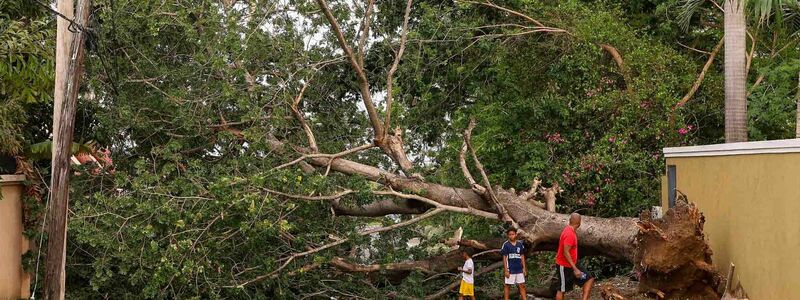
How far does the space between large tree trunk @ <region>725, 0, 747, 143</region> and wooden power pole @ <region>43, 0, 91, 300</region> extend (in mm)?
9448

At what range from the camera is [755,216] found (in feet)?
36.8

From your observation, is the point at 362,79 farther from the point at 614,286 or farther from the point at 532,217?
the point at 614,286

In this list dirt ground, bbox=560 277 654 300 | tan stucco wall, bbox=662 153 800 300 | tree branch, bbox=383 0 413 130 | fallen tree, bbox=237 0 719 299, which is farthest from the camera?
tree branch, bbox=383 0 413 130

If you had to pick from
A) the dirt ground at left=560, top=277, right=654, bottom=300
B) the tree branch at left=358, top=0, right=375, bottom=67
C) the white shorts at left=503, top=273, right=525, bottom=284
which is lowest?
the dirt ground at left=560, top=277, right=654, bottom=300

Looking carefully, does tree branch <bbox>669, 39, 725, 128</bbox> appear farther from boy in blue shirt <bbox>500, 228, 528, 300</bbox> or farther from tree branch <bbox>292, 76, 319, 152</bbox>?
tree branch <bbox>292, 76, 319, 152</bbox>

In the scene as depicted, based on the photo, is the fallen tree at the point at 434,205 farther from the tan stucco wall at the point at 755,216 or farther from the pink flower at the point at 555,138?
the pink flower at the point at 555,138

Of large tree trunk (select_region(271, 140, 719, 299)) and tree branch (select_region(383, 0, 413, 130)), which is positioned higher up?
tree branch (select_region(383, 0, 413, 130))

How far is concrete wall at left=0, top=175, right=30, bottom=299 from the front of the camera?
53.8 ft

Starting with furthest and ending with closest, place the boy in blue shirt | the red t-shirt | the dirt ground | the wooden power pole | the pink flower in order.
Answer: the pink flower, the dirt ground, the boy in blue shirt, the red t-shirt, the wooden power pole

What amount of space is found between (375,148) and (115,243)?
469 centimetres

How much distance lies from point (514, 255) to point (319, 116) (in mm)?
4978

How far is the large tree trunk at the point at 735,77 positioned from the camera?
616 inches

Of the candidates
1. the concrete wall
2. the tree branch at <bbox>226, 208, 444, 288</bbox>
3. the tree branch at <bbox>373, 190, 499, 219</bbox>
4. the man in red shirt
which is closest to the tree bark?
the tree branch at <bbox>373, 190, 499, 219</bbox>

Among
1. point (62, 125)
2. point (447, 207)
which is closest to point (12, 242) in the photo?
point (62, 125)
